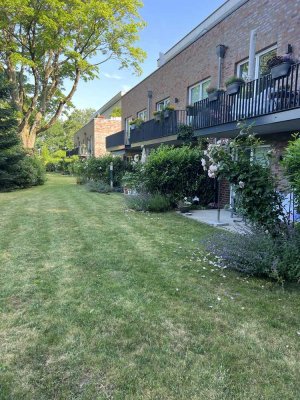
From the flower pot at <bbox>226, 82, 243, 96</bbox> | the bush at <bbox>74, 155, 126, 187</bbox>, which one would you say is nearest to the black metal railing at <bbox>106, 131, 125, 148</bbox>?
the bush at <bbox>74, 155, 126, 187</bbox>

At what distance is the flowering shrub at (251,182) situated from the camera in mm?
4156

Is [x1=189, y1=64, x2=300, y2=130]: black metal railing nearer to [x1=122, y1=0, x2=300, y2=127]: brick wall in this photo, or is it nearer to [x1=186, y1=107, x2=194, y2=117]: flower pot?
[x1=186, y1=107, x2=194, y2=117]: flower pot

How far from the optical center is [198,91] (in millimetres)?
13203

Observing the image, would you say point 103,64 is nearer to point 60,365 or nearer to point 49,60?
point 49,60

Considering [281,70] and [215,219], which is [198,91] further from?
[215,219]

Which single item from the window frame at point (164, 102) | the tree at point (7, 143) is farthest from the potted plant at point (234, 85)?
the tree at point (7, 143)

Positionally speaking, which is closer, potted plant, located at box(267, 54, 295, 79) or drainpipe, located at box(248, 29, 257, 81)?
potted plant, located at box(267, 54, 295, 79)

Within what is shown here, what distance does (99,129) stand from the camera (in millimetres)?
30953

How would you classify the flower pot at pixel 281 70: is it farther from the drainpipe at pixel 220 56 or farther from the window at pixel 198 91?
the window at pixel 198 91

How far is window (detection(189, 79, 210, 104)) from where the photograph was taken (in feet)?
41.4

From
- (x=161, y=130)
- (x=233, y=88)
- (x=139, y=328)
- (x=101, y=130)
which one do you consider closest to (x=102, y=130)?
(x=101, y=130)

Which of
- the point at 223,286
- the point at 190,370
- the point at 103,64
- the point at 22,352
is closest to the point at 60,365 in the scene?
the point at 22,352

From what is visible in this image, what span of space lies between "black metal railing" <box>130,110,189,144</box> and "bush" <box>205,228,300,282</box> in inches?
341

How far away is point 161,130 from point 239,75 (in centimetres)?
440
